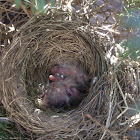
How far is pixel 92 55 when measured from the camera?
1426mm

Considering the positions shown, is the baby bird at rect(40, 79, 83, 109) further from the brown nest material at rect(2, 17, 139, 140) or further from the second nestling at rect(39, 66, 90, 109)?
the brown nest material at rect(2, 17, 139, 140)

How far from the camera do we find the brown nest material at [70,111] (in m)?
1.21

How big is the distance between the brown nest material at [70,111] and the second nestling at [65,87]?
14 centimetres

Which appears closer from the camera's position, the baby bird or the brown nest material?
the brown nest material

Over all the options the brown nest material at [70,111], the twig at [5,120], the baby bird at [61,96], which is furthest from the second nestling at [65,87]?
the twig at [5,120]

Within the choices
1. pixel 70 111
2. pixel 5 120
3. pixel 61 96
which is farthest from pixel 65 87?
pixel 5 120

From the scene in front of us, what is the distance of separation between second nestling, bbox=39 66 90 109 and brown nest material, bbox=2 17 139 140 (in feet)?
0.46

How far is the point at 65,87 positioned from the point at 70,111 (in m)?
0.31

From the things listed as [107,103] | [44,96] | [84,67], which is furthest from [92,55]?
[44,96]

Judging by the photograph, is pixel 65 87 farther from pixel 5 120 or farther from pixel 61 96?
pixel 5 120

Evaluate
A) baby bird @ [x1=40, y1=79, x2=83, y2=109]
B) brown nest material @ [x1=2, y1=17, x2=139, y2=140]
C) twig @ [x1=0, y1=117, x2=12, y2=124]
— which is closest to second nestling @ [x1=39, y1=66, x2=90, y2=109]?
baby bird @ [x1=40, y1=79, x2=83, y2=109]

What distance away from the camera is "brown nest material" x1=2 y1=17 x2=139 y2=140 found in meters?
1.21

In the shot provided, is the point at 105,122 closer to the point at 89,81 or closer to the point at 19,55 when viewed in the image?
the point at 89,81

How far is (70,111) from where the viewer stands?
1.38m
